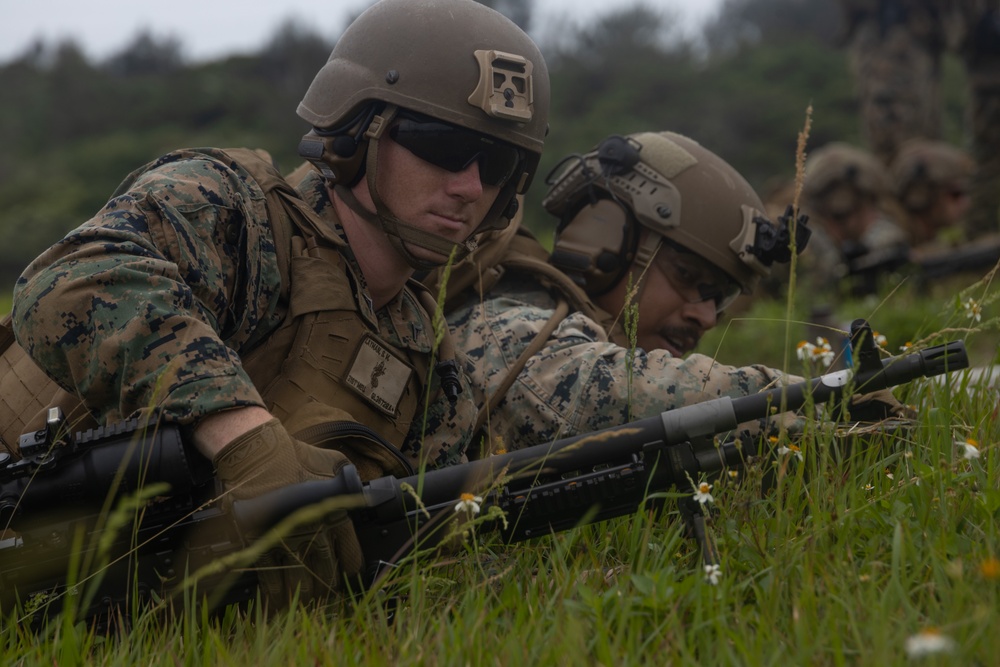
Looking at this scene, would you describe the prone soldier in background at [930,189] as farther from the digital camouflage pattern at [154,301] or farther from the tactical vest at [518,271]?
the digital camouflage pattern at [154,301]

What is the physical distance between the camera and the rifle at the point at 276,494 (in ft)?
8.18

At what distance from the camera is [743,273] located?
4.52 m

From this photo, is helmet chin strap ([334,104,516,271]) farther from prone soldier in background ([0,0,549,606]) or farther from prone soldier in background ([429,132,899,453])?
prone soldier in background ([429,132,899,453])

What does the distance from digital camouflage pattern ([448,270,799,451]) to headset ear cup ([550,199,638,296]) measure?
506 millimetres

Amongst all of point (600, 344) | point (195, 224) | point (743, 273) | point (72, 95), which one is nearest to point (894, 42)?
point (743, 273)

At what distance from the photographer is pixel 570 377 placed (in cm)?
368

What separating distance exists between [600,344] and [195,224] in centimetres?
154

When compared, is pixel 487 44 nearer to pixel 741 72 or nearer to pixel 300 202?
pixel 300 202

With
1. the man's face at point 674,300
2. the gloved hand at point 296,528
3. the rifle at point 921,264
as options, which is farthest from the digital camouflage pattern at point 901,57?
the gloved hand at point 296,528

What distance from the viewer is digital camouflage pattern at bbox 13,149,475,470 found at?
8.28ft

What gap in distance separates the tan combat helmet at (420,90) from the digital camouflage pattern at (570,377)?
0.50 metres

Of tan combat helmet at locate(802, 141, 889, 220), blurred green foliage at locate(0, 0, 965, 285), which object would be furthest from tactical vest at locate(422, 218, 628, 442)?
blurred green foliage at locate(0, 0, 965, 285)

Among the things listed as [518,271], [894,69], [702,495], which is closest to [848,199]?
[894,69]

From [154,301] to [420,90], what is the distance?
121 cm
